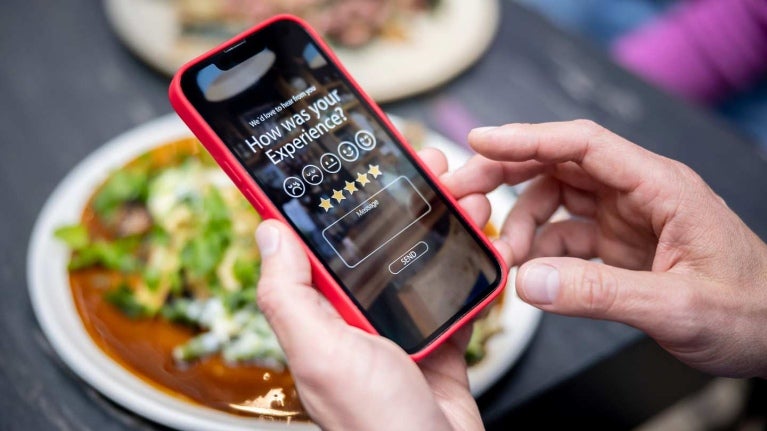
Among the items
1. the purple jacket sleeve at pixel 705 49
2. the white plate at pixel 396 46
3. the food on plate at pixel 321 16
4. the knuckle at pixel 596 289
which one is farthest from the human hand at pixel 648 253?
the purple jacket sleeve at pixel 705 49

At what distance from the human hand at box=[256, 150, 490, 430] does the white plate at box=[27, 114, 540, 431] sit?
16cm

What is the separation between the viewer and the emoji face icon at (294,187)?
685mm

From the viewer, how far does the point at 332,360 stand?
0.59m

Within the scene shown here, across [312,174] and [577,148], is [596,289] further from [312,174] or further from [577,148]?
[312,174]

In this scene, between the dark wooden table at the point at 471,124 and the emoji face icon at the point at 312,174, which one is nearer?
the emoji face icon at the point at 312,174

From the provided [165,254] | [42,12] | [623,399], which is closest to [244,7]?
[42,12]

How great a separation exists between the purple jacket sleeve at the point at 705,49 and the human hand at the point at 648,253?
2.87 feet

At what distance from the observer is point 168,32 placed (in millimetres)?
1251

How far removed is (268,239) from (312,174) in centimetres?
9

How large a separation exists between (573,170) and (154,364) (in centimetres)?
55

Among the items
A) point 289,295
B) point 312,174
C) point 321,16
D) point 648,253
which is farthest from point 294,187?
point 321,16

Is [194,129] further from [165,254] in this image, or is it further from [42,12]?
[42,12]

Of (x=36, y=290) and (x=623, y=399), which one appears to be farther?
(x=623, y=399)

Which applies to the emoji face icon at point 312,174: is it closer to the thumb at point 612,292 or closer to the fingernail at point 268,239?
the fingernail at point 268,239
